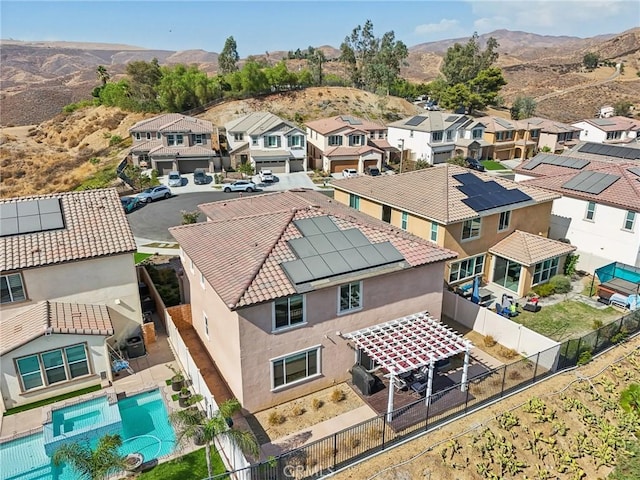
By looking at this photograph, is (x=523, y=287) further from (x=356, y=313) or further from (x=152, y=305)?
(x=152, y=305)

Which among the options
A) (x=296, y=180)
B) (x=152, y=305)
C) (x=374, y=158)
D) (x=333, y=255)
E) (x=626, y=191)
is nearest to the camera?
(x=333, y=255)

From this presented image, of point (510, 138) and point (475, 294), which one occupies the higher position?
point (510, 138)

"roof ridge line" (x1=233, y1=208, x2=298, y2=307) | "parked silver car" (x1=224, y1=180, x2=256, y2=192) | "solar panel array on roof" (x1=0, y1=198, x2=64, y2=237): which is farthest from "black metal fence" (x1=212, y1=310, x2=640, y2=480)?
"parked silver car" (x1=224, y1=180, x2=256, y2=192)

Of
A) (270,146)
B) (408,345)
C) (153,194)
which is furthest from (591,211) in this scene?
(270,146)

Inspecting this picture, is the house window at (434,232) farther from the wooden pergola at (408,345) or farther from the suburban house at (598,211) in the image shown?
the suburban house at (598,211)

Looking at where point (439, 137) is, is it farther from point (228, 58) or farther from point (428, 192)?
point (228, 58)

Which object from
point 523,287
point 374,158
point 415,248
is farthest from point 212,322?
point 374,158

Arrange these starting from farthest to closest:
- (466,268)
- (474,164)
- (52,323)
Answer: (474,164) < (466,268) < (52,323)

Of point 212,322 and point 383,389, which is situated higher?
point 212,322
